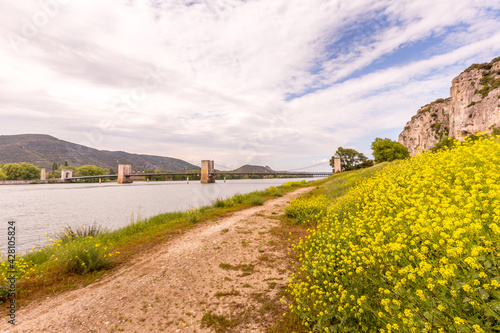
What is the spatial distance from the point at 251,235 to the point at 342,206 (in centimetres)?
389

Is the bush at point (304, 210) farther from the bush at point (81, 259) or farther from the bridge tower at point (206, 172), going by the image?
the bridge tower at point (206, 172)

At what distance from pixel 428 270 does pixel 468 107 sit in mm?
97998

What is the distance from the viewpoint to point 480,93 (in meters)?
66.1

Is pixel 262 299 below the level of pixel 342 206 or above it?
below

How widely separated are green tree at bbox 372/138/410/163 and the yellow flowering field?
51.1 meters

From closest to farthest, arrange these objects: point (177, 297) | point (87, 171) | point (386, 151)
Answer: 1. point (177, 297)
2. point (386, 151)
3. point (87, 171)

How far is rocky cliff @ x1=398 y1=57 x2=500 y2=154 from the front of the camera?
59.8 m

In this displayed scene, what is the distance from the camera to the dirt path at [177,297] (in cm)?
395

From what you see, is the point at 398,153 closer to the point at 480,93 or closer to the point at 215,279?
the point at 480,93

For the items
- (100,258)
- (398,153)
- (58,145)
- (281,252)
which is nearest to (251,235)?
(281,252)

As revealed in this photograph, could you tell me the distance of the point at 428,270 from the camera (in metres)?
2.10

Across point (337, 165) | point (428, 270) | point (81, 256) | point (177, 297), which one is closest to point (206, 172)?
point (337, 165)

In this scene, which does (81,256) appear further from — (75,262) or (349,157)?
(349,157)

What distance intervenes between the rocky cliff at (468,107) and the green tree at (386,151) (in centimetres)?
1589
